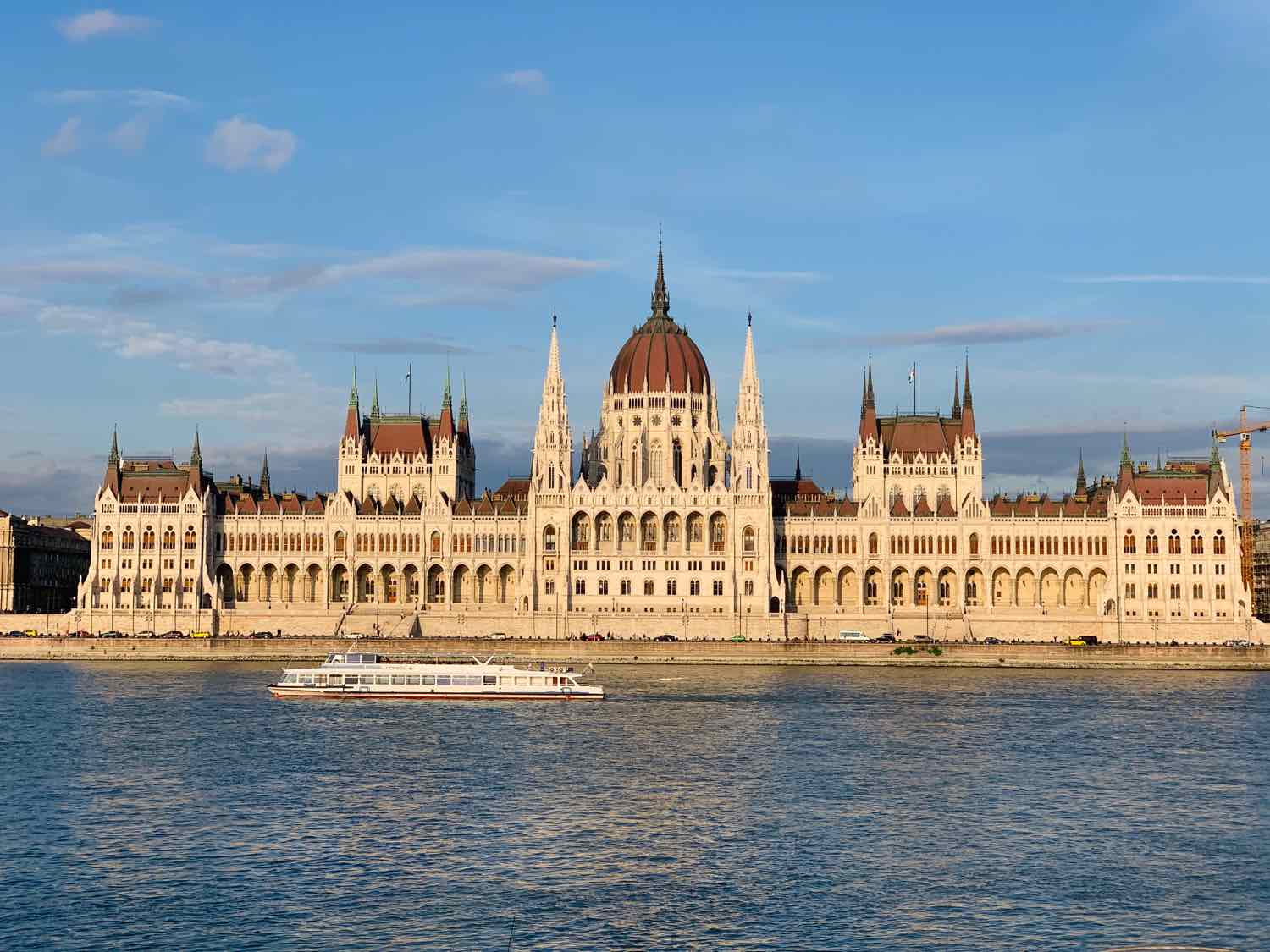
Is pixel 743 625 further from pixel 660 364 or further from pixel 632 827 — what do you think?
pixel 632 827

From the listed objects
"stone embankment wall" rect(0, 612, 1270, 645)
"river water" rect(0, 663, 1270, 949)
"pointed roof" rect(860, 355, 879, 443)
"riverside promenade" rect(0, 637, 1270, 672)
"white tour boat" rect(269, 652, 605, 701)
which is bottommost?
"river water" rect(0, 663, 1270, 949)

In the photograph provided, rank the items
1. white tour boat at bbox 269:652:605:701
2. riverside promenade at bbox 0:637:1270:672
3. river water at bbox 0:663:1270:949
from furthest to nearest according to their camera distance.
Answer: riverside promenade at bbox 0:637:1270:672 → white tour boat at bbox 269:652:605:701 → river water at bbox 0:663:1270:949

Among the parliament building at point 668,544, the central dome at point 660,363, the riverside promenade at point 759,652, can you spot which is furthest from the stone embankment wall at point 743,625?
the central dome at point 660,363

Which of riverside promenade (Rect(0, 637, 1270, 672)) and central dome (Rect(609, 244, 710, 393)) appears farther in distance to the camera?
central dome (Rect(609, 244, 710, 393))

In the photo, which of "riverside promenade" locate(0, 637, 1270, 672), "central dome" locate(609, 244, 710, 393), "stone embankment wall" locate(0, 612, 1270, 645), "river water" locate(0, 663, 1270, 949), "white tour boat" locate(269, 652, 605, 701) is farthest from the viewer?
"central dome" locate(609, 244, 710, 393)

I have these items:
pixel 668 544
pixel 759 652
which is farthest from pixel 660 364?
pixel 759 652

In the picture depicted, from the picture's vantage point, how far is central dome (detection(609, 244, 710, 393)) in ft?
536

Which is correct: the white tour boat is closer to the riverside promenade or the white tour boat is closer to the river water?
the river water

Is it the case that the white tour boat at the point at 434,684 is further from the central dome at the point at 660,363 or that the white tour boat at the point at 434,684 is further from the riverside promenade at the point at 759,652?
the central dome at the point at 660,363

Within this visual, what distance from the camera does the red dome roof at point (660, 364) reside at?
536 feet

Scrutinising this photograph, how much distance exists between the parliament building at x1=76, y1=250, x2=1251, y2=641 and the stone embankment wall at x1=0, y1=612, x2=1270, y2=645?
23cm

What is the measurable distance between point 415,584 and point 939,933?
121280 millimetres

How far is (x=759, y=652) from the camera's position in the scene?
138 m

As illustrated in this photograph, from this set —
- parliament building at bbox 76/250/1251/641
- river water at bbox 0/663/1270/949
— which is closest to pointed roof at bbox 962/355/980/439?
parliament building at bbox 76/250/1251/641
